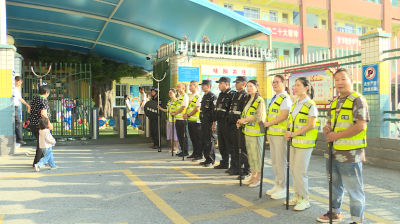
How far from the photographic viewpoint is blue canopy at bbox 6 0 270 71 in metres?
10.3

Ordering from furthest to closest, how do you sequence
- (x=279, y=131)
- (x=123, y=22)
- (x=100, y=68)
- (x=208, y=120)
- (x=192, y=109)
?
(x=100, y=68), (x=123, y=22), (x=192, y=109), (x=208, y=120), (x=279, y=131)

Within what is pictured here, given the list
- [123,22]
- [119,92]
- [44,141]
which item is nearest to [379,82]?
[44,141]

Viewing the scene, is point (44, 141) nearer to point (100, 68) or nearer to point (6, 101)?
point (6, 101)

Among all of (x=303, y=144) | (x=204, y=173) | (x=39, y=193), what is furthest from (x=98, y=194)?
→ (x=303, y=144)

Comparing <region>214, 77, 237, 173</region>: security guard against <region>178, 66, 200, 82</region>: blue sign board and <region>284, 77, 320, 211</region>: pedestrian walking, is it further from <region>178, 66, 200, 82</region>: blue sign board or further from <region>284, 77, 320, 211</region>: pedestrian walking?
<region>178, 66, 200, 82</region>: blue sign board

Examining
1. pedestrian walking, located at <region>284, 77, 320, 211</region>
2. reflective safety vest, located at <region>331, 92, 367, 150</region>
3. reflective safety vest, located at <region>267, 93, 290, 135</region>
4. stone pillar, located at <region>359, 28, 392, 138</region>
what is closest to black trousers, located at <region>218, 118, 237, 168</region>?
reflective safety vest, located at <region>267, 93, 290, 135</region>

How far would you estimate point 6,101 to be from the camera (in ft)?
26.9

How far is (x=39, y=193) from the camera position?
4855mm

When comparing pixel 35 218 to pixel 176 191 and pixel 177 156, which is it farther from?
pixel 177 156

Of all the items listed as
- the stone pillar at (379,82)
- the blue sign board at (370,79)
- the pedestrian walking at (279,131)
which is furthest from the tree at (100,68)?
the pedestrian walking at (279,131)

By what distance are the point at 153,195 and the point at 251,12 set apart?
75.3 feet

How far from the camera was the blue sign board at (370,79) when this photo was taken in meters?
6.72

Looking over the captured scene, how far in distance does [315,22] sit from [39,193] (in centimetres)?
2746

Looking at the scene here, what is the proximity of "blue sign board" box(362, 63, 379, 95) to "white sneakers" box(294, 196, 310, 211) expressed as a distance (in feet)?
13.1
